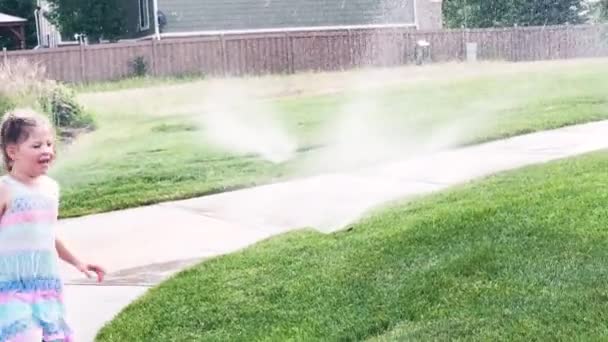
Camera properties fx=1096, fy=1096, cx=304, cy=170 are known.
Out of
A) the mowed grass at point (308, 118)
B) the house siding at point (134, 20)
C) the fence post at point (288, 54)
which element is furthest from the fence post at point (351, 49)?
the house siding at point (134, 20)

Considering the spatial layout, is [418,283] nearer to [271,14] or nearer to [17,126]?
[17,126]

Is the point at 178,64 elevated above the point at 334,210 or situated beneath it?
elevated above

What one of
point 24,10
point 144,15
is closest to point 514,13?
point 144,15

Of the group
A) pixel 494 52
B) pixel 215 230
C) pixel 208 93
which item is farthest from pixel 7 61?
pixel 494 52

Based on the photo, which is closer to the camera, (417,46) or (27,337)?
(27,337)

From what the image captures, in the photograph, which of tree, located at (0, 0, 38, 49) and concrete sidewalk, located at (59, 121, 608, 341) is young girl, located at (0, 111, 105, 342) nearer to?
concrete sidewalk, located at (59, 121, 608, 341)

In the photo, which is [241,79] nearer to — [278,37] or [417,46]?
[278,37]

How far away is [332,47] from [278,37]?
2.53ft

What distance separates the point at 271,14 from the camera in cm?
1881

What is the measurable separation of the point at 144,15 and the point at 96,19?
4.87ft

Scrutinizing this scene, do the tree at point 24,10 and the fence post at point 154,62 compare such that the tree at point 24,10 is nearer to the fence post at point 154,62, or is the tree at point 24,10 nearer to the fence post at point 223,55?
the fence post at point 154,62

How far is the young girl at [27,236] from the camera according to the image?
366cm

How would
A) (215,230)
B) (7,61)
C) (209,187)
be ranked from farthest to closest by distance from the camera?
(7,61) < (209,187) < (215,230)

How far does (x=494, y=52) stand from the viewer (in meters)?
14.8
